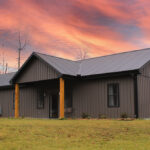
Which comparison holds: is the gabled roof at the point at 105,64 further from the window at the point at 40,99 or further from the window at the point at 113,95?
the window at the point at 40,99

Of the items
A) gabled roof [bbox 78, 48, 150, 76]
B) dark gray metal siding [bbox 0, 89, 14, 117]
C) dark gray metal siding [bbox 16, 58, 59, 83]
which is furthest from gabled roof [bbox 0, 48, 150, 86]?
dark gray metal siding [bbox 0, 89, 14, 117]

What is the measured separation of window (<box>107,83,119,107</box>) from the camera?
20.3 meters

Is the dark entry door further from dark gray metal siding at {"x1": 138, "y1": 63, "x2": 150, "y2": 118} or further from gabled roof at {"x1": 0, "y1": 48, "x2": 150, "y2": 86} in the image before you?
dark gray metal siding at {"x1": 138, "y1": 63, "x2": 150, "y2": 118}

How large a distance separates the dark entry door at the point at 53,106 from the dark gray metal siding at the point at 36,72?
292 cm

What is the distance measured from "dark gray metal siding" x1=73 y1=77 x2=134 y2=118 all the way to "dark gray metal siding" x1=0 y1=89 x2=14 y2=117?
9.67m

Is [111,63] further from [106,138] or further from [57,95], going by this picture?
[106,138]

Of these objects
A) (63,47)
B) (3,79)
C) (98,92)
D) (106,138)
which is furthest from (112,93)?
(63,47)

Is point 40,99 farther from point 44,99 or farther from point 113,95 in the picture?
point 113,95

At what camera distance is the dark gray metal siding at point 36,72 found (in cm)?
2147

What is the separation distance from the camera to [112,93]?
20547 millimetres

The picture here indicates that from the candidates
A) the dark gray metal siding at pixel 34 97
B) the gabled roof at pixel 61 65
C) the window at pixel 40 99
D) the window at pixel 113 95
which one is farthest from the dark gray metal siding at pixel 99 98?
the window at pixel 40 99

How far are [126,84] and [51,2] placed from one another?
8318 mm

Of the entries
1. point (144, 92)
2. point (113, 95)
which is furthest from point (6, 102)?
point (144, 92)

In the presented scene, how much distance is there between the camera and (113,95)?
67.2 feet
